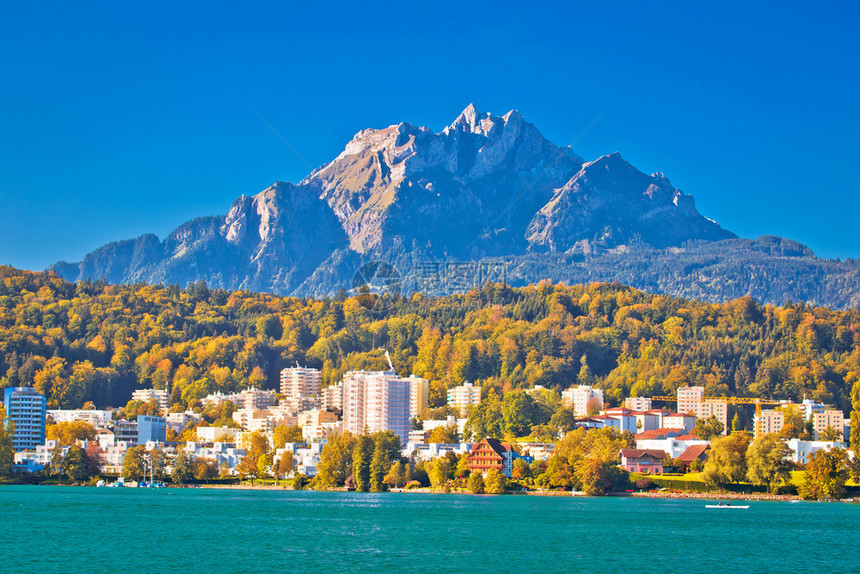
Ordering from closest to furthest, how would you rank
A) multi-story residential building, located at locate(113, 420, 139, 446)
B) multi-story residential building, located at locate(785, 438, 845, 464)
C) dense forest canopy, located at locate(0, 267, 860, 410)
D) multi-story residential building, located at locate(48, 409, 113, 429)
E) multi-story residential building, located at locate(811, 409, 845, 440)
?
multi-story residential building, located at locate(785, 438, 845, 464) → multi-story residential building, located at locate(811, 409, 845, 440) → multi-story residential building, located at locate(113, 420, 139, 446) → multi-story residential building, located at locate(48, 409, 113, 429) → dense forest canopy, located at locate(0, 267, 860, 410)

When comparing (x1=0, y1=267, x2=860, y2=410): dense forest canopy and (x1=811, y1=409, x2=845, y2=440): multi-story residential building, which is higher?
(x1=0, y1=267, x2=860, y2=410): dense forest canopy

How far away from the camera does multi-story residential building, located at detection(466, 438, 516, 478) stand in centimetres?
9712

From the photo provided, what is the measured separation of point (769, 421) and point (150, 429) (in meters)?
67.8

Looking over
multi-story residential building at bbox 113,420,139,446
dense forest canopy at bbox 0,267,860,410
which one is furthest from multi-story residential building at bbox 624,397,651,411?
multi-story residential building at bbox 113,420,139,446

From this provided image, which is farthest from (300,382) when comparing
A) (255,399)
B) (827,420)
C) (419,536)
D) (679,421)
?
(419,536)

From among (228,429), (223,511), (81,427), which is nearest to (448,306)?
(228,429)

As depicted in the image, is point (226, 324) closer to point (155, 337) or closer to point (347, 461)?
point (155, 337)

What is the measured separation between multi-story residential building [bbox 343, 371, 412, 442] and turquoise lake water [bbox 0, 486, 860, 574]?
1908 inches

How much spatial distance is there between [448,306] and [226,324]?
3602 centimetres

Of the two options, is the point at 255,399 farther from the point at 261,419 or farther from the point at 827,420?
the point at 827,420

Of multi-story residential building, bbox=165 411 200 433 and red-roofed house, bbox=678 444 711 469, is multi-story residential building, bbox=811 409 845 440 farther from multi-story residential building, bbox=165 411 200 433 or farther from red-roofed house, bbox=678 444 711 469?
multi-story residential building, bbox=165 411 200 433

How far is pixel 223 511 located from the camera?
7188 centimetres

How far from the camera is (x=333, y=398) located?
154 metres

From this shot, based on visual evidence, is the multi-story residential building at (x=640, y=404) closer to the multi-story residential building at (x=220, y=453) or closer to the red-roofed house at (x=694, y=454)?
the red-roofed house at (x=694, y=454)
